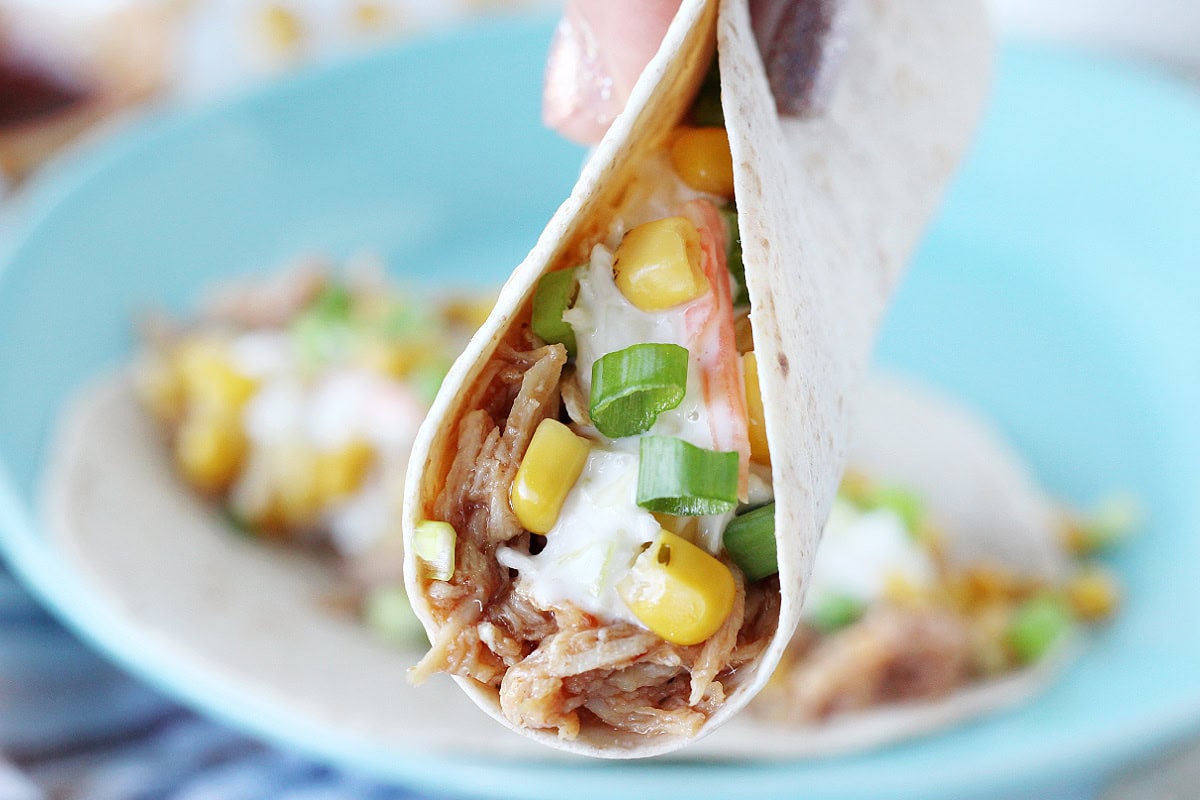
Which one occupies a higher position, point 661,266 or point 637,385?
point 661,266

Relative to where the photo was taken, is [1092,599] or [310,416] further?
[310,416]

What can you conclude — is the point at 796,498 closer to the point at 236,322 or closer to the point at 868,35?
the point at 868,35

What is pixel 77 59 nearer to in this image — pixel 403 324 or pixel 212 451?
pixel 403 324

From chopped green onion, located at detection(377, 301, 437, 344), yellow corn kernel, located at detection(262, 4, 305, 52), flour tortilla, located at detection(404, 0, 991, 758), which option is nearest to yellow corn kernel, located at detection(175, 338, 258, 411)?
chopped green onion, located at detection(377, 301, 437, 344)

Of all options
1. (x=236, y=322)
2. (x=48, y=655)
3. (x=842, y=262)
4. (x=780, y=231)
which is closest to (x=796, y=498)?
(x=780, y=231)

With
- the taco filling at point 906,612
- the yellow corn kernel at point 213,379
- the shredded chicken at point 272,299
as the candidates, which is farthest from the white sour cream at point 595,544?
the shredded chicken at point 272,299

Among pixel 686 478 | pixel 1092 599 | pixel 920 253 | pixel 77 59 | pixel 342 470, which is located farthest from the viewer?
pixel 77 59

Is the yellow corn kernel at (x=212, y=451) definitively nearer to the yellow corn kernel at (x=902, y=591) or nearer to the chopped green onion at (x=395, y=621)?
the chopped green onion at (x=395, y=621)

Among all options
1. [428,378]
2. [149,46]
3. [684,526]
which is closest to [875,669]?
[428,378]
